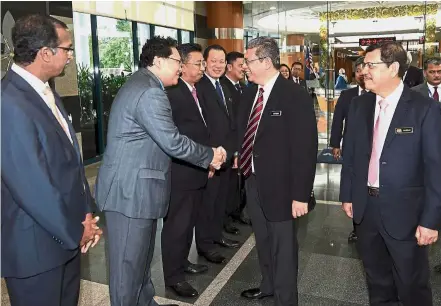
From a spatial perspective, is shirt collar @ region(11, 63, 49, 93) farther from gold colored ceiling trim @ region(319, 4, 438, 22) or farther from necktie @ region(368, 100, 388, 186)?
gold colored ceiling trim @ region(319, 4, 438, 22)

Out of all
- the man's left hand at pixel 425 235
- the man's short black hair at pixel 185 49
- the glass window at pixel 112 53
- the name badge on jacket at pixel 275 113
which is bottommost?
Result: the man's left hand at pixel 425 235

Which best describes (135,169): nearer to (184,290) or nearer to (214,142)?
(184,290)

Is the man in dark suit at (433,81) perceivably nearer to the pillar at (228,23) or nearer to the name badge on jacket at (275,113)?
the name badge on jacket at (275,113)

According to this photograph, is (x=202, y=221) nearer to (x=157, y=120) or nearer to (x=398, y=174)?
(x=157, y=120)

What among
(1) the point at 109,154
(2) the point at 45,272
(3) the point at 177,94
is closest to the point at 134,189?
(1) the point at 109,154

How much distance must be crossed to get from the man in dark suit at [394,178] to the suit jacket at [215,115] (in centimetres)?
143

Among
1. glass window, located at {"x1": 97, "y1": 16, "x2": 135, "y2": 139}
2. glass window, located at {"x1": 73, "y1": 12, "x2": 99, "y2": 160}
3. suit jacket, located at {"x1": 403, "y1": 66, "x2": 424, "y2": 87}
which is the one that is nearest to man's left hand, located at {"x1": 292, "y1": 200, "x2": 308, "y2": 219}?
suit jacket, located at {"x1": 403, "y1": 66, "x2": 424, "y2": 87}

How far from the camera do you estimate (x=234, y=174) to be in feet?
14.4

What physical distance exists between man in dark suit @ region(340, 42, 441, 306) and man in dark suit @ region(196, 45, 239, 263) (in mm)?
1437

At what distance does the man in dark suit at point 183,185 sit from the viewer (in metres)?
3.11

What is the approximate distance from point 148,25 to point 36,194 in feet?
29.1

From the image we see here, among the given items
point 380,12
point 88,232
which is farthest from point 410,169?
point 380,12

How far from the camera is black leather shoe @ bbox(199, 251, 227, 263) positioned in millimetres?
3572

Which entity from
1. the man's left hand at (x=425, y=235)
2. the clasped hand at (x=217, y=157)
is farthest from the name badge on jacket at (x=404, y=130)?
the clasped hand at (x=217, y=157)
